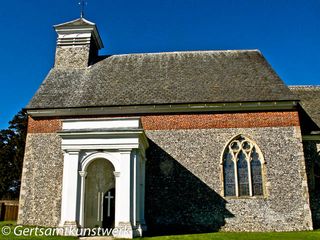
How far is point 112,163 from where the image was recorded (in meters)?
14.8

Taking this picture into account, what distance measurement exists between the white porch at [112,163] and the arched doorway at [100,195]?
1.49 meters

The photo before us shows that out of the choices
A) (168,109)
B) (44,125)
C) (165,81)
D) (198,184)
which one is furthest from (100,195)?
(165,81)

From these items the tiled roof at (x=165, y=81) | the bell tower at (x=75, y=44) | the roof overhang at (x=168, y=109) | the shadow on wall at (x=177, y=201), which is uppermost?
the bell tower at (x=75, y=44)

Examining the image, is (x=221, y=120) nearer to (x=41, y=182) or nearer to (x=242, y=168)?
(x=242, y=168)

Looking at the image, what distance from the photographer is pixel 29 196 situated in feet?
59.1

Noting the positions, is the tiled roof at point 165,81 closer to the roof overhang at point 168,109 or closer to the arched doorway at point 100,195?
the roof overhang at point 168,109

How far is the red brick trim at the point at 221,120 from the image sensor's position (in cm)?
1828

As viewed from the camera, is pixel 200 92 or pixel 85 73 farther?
pixel 85 73

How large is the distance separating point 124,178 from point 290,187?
28.5 feet

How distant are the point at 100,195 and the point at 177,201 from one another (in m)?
3.97

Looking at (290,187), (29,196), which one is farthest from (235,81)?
(29,196)

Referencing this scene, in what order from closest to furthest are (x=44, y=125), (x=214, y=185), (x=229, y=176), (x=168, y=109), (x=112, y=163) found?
(x=112, y=163), (x=214, y=185), (x=229, y=176), (x=168, y=109), (x=44, y=125)

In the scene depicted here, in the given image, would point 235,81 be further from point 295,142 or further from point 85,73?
point 85,73

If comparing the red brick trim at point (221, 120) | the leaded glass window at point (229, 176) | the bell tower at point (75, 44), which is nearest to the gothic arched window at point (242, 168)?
the leaded glass window at point (229, 176)
